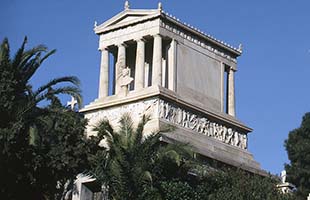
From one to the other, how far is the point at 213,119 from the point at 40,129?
1530 cm

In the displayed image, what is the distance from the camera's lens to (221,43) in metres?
42.5

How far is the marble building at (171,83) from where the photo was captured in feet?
123

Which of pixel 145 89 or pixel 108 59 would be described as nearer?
pixel 145 89

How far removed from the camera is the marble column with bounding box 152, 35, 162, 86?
125ft

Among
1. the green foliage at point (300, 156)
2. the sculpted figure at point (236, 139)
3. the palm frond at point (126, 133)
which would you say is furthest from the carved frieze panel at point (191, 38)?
the green foliage at point (300, 156)

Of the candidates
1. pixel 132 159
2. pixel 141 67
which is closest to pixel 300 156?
pixel 141 67

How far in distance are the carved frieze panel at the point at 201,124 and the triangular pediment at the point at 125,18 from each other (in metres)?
4.93

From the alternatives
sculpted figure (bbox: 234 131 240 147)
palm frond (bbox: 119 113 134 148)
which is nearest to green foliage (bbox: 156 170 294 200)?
palm frond (bbox: 119 113 134 148)

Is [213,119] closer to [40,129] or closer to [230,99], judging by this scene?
[230,99]

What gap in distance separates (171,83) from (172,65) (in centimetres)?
96

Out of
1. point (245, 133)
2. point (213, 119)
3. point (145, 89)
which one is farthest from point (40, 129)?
point (245, 133)

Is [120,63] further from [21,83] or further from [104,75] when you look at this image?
[21,83]

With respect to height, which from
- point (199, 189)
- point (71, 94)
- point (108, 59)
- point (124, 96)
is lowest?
point (199, 189)

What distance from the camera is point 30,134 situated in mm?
25156
